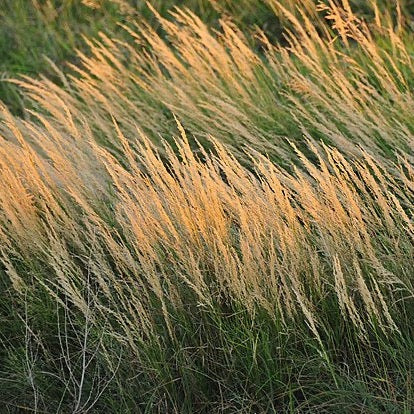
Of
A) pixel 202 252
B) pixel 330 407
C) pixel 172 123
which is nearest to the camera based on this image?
pixel 330 407

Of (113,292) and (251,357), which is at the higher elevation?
(113,292)

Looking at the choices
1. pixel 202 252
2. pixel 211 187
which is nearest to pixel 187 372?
pixel 202 252

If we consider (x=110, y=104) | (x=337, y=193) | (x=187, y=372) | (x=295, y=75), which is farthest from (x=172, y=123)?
(x=187, y=372)

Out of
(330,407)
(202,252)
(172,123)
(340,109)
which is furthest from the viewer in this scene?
(172,123)

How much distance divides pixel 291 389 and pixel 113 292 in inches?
30.7

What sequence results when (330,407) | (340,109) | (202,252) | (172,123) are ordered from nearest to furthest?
(330,407) → (202,252) → (340,109) → (172,123)

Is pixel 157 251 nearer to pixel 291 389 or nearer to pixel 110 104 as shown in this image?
pixel 291 389

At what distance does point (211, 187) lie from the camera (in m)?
3.09

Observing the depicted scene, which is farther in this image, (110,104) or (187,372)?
(110,104)

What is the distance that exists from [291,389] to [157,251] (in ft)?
2.21

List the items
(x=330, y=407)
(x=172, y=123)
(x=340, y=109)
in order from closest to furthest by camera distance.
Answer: (x=330, y=407) < (x=340, y=109) < (x=172, y=123)

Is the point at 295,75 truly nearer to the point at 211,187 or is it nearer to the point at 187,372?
the point at 211,187

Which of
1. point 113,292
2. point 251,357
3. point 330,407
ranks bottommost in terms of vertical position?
point 330,407

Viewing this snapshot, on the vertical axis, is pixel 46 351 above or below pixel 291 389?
above
